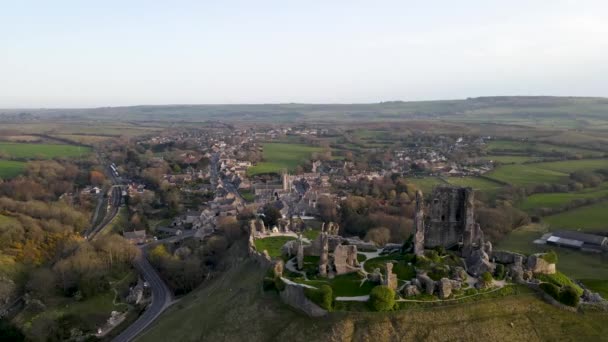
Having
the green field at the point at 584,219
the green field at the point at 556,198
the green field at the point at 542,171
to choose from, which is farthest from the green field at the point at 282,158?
the green field at the point at 584,219

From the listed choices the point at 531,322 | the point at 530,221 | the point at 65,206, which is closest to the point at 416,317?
the point at 531,322

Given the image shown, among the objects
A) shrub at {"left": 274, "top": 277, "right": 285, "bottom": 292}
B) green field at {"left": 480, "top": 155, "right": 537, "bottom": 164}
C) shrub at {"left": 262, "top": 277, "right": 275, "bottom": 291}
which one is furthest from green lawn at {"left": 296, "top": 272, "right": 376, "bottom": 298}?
green field at {"left": 480, "top": 155, "right": 537, "bottom": 164}

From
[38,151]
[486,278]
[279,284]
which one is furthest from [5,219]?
[38,151]

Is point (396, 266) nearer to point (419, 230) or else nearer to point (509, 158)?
point (419, 230)

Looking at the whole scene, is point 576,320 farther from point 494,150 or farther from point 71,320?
point 494,150

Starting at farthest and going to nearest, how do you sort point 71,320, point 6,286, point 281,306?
1. point 6,286
2. point 71,320
3. point 281,306
